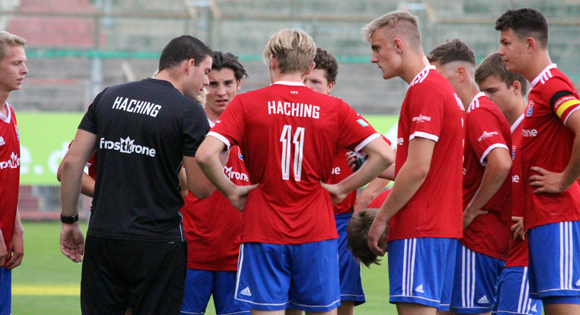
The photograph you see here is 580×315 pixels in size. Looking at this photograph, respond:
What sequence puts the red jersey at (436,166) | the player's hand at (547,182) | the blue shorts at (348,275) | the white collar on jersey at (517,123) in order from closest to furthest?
the red jersey at (436,166)
the player's hand at (547,182)
the white collar on jersey at (517,123)
the blue shorts at (348,275)

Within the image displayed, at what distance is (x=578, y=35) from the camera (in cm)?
1475

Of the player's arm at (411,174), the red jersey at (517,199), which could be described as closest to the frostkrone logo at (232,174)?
the player's arm at (411,174)

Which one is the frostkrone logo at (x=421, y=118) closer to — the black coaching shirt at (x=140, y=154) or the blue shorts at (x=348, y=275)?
the black coaching shirt at (x=140, y=154)

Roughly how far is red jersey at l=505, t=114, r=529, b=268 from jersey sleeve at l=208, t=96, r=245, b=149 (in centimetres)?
204

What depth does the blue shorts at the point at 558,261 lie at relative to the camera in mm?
3861

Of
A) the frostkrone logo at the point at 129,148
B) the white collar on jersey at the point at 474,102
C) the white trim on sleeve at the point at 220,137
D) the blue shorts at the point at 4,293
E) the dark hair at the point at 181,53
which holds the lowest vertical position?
the blue shorts at the point at 4,293

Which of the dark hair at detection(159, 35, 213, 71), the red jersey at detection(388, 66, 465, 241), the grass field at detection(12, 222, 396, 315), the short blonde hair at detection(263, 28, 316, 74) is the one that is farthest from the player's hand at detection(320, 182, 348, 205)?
the grass field at detection(12, 222, 396, 315)

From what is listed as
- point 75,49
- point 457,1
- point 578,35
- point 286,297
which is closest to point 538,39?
point 286,297

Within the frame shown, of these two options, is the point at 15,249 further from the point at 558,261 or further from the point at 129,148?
the point at 558,261

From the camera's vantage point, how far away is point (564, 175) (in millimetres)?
3867

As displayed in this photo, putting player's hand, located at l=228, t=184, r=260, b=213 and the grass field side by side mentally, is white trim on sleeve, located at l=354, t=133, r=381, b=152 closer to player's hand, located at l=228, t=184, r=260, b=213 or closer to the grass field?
player's hand, located at l=228, t=184, r=260, b=213

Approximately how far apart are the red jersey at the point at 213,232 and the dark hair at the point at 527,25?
2.14m

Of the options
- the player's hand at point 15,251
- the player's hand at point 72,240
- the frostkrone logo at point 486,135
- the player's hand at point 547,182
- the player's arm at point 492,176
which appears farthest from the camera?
the player's hand at point 15,251

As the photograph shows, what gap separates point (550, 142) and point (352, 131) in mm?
1253
